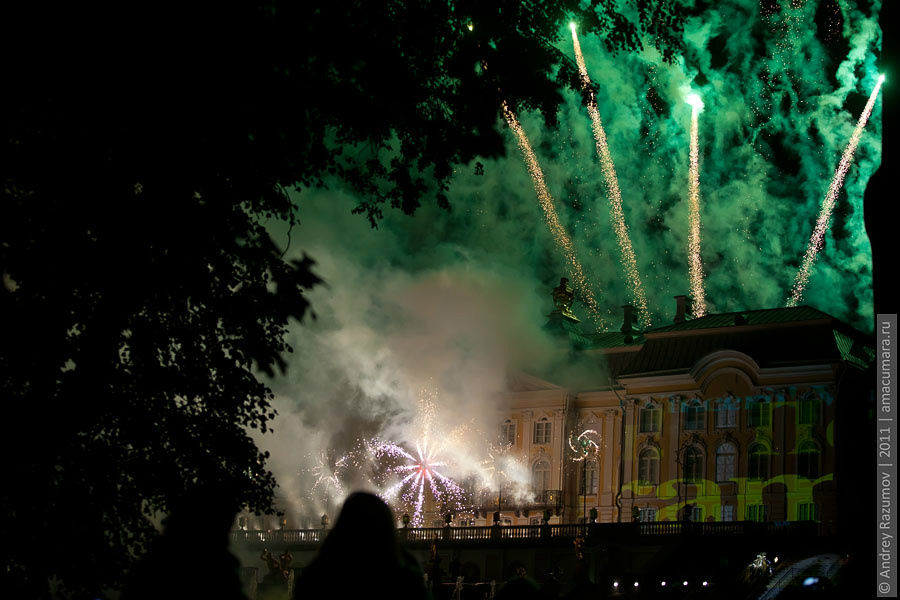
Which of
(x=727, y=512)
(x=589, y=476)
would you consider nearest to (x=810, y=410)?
(x=727, y=512)

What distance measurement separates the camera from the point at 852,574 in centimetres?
793

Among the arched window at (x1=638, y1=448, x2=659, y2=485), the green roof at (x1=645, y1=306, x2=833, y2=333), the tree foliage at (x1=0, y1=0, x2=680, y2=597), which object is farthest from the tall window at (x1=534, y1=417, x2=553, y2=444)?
the tree foliage at (x1=0, y1=0, x2=680, y2=597)

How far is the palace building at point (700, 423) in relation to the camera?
55.2 metres

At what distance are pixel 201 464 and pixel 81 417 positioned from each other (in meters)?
2.48

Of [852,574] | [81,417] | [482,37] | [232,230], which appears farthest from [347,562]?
[482,37]

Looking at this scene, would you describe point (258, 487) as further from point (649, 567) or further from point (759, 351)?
point (759, 351)

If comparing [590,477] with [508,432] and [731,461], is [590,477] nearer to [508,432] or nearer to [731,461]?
[508,432]

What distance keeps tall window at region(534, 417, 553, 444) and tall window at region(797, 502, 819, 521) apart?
1546 centimetres

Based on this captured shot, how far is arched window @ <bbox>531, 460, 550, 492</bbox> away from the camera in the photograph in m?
63.6

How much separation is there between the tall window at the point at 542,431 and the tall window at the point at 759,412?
12.0m

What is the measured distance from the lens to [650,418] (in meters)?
61.7

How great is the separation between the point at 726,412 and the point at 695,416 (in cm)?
186

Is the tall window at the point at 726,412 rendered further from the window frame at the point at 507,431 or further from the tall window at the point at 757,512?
the window frame at the point at 507,431

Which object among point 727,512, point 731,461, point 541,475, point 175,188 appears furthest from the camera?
point 541,475
